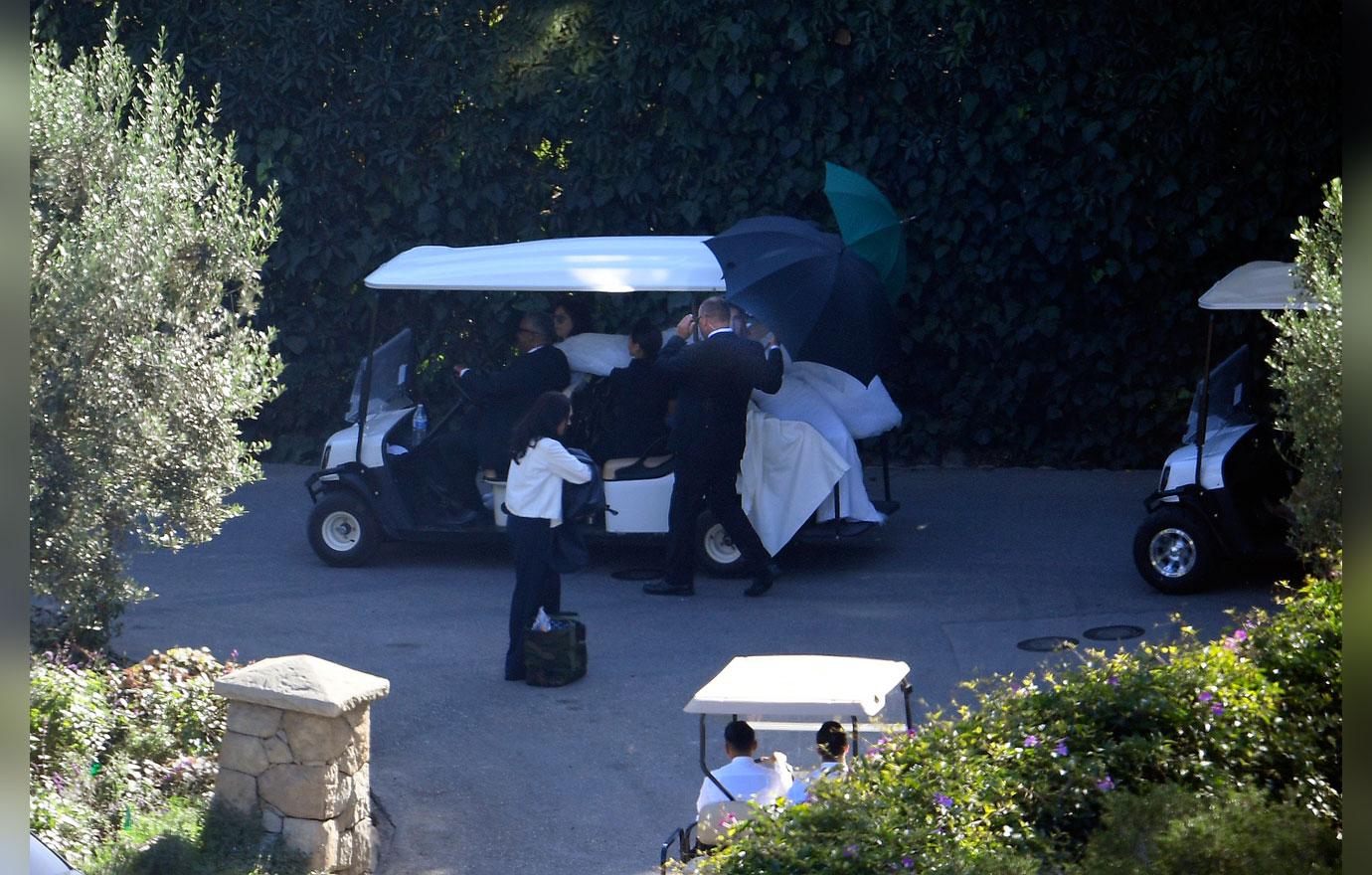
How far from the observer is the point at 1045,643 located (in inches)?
349

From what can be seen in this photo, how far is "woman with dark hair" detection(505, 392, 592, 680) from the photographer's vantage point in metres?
8.12

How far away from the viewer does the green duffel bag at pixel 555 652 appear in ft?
26.9

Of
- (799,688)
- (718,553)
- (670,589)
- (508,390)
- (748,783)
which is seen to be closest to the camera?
(748,783)

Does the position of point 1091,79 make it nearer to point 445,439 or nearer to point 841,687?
point 445,439

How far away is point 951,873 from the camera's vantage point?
13.0 ft

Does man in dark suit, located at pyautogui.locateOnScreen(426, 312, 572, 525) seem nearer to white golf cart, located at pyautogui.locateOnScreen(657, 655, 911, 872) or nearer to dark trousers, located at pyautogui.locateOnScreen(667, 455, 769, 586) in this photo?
dark trousers, located at pyautogui.locateOnScreen(667, 455, 769, 586)

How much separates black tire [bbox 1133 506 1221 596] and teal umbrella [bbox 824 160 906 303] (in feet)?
8.09

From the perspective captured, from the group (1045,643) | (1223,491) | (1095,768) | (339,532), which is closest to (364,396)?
(339,532)

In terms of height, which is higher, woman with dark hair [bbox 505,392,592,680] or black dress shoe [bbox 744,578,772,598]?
woman with dark hair [bbox 505,392,592,680]

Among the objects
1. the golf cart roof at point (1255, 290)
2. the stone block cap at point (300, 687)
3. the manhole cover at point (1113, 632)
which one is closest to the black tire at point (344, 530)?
the stone block cap at point (300, 687)

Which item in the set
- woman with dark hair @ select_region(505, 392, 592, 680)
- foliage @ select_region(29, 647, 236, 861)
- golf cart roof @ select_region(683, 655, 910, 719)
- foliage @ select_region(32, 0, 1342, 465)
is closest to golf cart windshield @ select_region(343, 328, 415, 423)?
foliage @ select_region(32, 0, 1342, 465)

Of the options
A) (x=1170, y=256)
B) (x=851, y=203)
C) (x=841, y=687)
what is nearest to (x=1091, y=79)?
(x=1170, y=256)

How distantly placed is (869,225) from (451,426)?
3467 millimetres

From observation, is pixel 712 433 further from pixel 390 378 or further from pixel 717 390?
pixel 390 378
